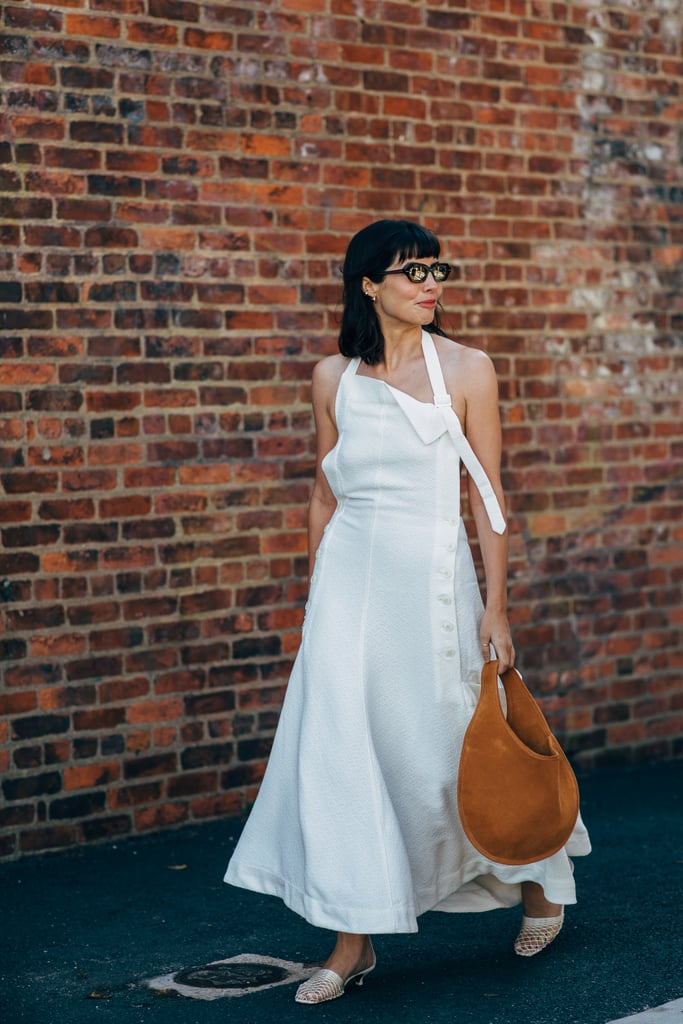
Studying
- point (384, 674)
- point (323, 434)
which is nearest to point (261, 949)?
point (384, 674)

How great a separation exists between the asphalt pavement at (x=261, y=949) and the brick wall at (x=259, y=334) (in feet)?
1.46

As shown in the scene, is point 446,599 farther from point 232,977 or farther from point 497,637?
point 232,977

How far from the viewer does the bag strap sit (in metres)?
4.45

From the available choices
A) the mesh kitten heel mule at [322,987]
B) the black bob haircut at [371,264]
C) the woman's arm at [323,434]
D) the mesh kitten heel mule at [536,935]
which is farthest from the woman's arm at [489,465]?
the mesh kitten heel mule at [322,987]

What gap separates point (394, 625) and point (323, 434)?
0.65 metres

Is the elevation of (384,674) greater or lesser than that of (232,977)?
greater

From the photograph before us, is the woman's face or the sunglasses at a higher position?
the sunglasses

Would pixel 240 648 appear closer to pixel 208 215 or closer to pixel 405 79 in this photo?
pixel 208 215

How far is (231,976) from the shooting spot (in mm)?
4605

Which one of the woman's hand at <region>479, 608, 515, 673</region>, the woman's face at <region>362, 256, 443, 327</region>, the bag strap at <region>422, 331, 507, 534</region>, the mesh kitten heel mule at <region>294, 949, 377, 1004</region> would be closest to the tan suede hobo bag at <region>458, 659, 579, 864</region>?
the woman's hand at <region>479, 608, 515, 673</region>

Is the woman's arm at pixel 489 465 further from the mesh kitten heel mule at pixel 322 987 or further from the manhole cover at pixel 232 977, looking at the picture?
the manhole cover at pixel 232 977

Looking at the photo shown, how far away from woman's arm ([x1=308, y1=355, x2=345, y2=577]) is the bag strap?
1.04 ft

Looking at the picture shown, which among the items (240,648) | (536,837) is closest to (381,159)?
(240,648)

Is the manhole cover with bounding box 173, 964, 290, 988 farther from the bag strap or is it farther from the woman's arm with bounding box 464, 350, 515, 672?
the bag strap
